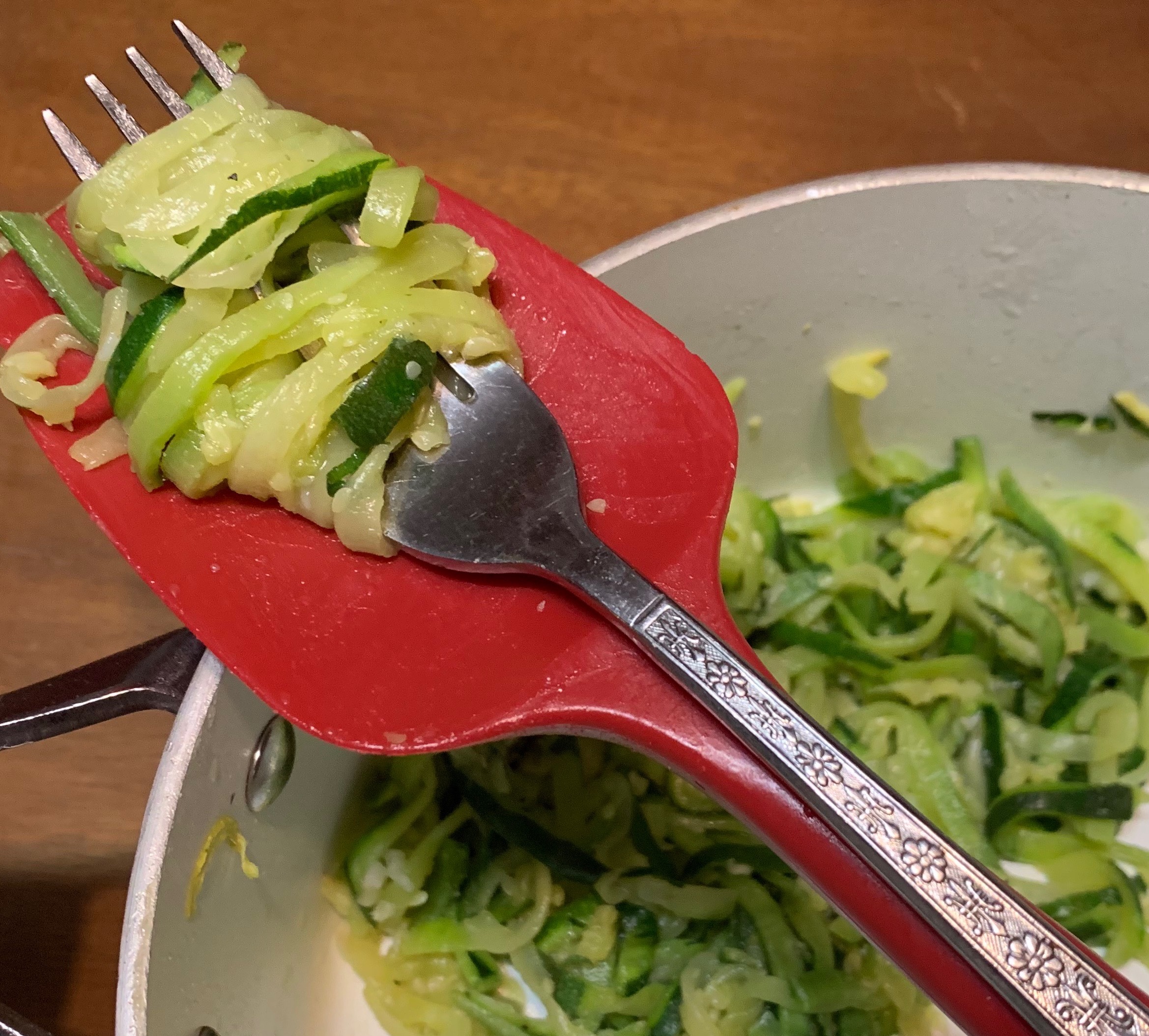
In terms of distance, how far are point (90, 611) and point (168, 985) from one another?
76cm

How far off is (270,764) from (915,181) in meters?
0.97

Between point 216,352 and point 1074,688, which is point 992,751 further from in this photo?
point 216,352

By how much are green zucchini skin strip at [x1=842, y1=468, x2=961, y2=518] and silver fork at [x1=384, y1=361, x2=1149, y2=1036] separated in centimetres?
70

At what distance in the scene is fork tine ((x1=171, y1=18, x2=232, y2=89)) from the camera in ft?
2.96

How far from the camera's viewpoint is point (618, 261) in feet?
3.56

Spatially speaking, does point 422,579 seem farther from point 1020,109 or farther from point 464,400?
point 1020,109

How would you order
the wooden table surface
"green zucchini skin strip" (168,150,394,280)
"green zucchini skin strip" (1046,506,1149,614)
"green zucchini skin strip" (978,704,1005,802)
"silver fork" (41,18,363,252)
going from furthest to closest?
1. the wooden table surface
2. "green zucchini skin strip" (1046,506,1149,614)
3. "green zucchini skin strip" (978,704,1005,802)
4. "silver fork" (41,18,363,252)
5. "green zucchini skin strip" (168,150,394,280)

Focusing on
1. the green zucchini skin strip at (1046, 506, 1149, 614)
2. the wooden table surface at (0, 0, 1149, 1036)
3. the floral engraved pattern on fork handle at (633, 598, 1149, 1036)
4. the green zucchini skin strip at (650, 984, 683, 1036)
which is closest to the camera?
the floral engraved pattern on fork handle at (633, 598, 1149, 1036)

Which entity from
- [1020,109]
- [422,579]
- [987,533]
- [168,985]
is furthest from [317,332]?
[1020,109]

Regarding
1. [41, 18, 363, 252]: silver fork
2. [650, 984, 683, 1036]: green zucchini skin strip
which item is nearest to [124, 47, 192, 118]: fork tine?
[41, 18, 363, 252]: silver fork

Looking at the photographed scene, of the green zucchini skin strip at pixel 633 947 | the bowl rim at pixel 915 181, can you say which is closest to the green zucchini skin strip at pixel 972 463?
the bowl rim at pixel 915 181

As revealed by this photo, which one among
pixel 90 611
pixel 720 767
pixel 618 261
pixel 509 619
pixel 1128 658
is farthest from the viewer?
pixel 90 611

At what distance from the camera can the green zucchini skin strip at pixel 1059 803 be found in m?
1.17

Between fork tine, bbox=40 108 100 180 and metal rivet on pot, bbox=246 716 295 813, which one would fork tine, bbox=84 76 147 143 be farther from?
metal rivet on pot, bbox=246 716 295 813
